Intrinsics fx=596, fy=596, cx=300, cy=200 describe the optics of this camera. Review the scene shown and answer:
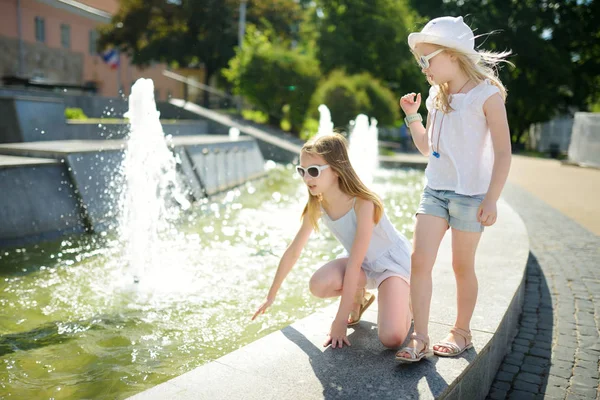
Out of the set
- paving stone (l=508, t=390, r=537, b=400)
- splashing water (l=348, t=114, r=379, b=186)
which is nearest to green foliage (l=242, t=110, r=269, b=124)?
splashing water (l=348, t=114, r=379, b=186)

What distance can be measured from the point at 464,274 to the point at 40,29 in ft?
96.8

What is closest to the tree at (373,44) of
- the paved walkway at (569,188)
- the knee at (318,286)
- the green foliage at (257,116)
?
the green foliage at (257,116)

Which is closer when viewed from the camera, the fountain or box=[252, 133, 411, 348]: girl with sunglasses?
box=[252, 133, 411, 348]: girl with sunglasses

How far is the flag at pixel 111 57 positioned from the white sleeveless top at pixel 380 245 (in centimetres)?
3450

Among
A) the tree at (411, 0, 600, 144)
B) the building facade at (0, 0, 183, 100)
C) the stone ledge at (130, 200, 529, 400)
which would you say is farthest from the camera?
the tree at (411, 0, 600, 144)

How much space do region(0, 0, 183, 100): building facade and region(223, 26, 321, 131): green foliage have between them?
8354mm

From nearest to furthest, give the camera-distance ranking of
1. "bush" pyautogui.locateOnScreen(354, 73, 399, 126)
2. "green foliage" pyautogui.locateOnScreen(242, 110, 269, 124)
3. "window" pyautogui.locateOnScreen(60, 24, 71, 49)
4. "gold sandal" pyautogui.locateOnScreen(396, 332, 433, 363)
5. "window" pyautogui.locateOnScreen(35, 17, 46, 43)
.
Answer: "gold sandal" pyautogui.locateOnScreen(396, 332, 433, 363) < "bush" pyautogui.locateOnScreen(354, 73, 399, 126) < "green foliage" pyautogui.locateOnScreen(242, 110, 269, 124) < "window" pyautogui.locateOnScreen(35, 17, 46, 43) < "window" pyautogui.locateOnScreen(60, 24, 71, 49)

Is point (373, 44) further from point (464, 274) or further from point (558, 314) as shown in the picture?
point (464, 274)

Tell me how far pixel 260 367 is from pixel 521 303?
263cm

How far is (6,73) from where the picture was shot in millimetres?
24219

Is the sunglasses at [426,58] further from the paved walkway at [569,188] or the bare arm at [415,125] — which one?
the paved walkway at [569,188]

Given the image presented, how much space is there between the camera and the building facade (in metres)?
25.0

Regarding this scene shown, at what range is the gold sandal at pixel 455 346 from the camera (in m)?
2.78

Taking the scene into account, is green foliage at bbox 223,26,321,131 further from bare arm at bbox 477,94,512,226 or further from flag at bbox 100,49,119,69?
bare arm at bbox 477,94,512,226
